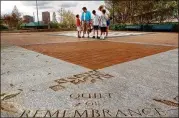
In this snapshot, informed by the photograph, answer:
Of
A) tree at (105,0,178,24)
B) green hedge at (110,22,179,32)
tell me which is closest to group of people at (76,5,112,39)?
green hedge at (110,22,179,32)

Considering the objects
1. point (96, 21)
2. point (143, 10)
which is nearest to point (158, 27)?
point (143, 10)

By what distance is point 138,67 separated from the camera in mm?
4152

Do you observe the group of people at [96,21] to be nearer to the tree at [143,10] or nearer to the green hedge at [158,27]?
the green hedge at [158,27]

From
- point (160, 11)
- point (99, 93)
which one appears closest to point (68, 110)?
point (99, 93)

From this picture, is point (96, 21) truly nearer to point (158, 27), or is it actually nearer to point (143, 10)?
point (158, 27)

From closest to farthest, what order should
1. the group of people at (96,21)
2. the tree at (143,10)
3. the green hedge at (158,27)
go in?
the group of people at (96,21) → the green hedge at (158,27) → the tree at (143,10)

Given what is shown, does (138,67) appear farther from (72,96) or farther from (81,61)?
(72,96)

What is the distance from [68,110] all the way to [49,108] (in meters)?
0.21

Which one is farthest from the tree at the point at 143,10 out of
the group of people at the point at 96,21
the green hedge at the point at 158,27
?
the group of people at the point at 96,21

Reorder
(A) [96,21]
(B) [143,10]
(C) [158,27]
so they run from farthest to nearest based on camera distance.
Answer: (B) [143,10], (C) [158,27], (A) [96,21]

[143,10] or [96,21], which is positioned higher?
[143,10]

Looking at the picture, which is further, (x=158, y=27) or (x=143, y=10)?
(x=143, y=10)

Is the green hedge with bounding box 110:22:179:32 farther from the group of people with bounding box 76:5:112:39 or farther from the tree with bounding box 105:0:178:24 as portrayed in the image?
the group of people with bounding box 76:5:112:39

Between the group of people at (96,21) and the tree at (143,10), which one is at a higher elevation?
the tree at (143,10)
